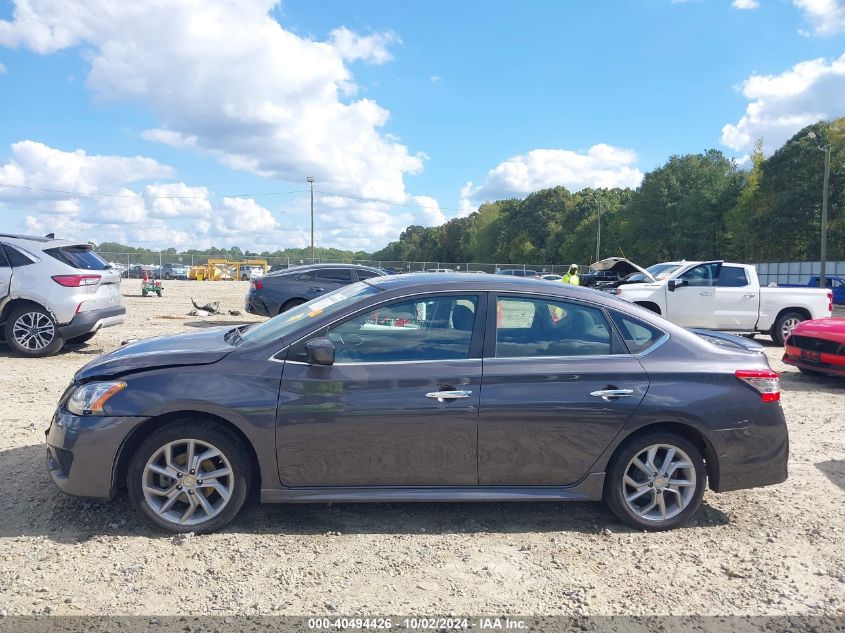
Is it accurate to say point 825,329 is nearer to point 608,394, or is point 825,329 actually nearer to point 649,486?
point 649,486

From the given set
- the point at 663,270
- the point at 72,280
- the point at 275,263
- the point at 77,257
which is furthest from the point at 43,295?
the point at 275,263

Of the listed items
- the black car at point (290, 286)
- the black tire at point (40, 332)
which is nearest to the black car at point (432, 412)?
the black tire at point (40, 332)

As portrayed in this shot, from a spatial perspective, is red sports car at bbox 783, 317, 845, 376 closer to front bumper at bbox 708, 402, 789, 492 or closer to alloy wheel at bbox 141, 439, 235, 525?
front bumper at bbox 708, 402, 789, 492

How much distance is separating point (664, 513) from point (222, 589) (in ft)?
8.88

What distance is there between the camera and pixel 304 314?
4.16m

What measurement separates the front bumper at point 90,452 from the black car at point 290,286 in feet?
31.4

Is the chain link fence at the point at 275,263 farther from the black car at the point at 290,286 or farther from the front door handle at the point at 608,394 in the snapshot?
the front door handle at the point at 608,394

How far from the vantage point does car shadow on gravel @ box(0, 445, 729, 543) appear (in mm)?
3736

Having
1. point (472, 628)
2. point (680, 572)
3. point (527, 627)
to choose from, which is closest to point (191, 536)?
point (472, 628)

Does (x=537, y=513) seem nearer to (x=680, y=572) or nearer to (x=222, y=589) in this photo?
(x=680, y=572)

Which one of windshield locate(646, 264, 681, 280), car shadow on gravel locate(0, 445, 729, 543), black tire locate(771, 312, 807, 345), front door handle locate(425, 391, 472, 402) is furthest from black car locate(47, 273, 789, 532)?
black tire locate(771, 312, 807, 345)

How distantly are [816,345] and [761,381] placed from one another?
560cm

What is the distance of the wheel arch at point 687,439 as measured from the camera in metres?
3.89

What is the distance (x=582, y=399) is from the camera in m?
3.79
